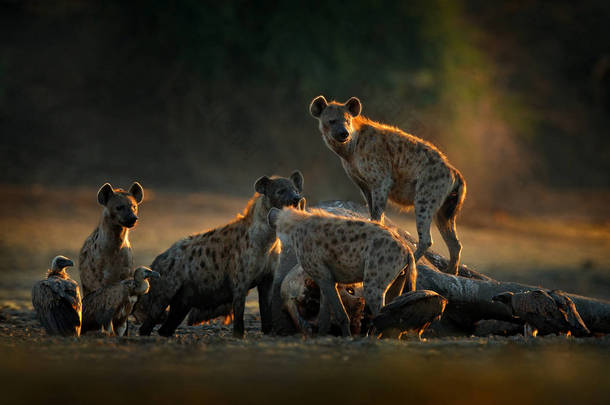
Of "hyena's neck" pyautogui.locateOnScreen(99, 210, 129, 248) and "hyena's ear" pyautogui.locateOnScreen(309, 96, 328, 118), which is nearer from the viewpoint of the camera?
"hyena's neck" pyautogui.locateOnScreen(99, 210, 129, 248)

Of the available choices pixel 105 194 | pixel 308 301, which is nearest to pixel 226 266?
pixel 308 301

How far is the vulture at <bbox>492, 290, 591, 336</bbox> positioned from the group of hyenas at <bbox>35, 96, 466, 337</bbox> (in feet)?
2.90

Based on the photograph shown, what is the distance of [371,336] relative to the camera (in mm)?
5777

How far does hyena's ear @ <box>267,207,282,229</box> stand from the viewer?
623 cm

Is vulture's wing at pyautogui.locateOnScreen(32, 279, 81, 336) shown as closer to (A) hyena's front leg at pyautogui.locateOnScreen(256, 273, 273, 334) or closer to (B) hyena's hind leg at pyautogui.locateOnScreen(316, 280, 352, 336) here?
(A) hyena's front leg at pyautogui.locateOnScreen(256, 273, 273, 334)

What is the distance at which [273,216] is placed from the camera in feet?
20.5

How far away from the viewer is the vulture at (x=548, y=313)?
6191 mm

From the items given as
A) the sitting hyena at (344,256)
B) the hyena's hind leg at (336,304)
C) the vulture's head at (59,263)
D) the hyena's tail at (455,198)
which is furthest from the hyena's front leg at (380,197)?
the vulture's head at (59,263)

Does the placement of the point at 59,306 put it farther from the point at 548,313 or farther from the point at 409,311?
the point at 548,313

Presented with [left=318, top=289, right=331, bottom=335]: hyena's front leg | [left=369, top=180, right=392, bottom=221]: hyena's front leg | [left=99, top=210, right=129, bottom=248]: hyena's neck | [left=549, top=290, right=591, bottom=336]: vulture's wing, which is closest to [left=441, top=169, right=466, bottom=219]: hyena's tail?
[left=369, top=180, right=392, bottom=221]: hyena's front leg

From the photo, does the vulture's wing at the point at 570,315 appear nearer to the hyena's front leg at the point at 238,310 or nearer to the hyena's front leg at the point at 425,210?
the hyena's front leg at the point at 425,210

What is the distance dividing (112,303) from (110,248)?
818 millimetres

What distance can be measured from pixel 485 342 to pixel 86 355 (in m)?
2.62

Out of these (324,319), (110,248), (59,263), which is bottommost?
(324,319)
